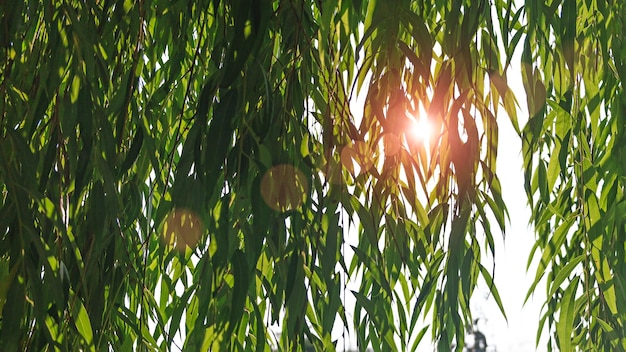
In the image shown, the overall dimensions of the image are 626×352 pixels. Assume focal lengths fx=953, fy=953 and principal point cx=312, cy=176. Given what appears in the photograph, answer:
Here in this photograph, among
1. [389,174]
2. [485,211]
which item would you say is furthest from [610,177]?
[389,174]

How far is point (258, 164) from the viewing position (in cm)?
114

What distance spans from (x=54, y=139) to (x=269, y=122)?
0.26 m

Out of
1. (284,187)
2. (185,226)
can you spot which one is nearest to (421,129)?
(284,187)

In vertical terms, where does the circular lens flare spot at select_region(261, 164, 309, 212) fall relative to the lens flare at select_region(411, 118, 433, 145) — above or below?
below

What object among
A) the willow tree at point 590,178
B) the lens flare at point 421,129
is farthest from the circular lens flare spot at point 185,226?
the willow tree at point 590,178

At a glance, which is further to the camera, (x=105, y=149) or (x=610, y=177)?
(x=610, y=177)

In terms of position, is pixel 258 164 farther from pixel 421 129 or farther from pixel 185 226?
pixel 421 129

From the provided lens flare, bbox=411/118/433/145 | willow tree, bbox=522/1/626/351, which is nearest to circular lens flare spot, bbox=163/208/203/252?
lens flare, bbox=411/118/433/145

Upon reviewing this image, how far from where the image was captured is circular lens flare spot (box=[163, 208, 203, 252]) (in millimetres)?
1166

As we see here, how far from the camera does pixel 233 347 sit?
125cm

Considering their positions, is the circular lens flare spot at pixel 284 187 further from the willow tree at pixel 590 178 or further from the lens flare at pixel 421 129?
the willow tree at pixel 590 178

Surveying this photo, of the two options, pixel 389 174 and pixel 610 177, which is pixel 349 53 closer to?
pixel 389 174

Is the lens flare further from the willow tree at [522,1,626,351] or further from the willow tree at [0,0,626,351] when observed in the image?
the willow tree at [522,1,626,351]

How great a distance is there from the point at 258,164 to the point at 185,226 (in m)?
0.13
